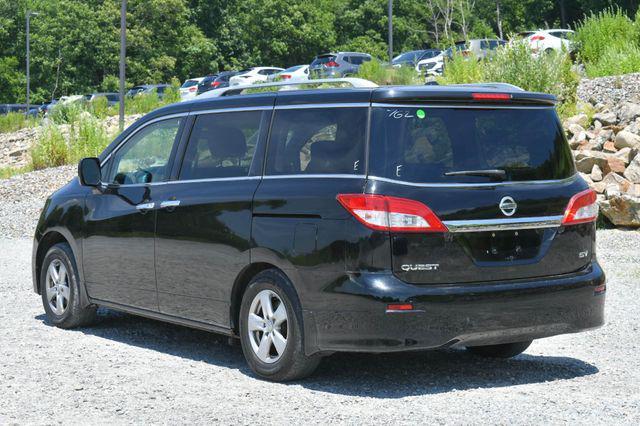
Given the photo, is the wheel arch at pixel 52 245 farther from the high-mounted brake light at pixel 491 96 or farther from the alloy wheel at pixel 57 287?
the high-mounted brake light at pixel 491 96

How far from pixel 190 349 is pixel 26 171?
71.3ft

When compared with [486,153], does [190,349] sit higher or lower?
lower

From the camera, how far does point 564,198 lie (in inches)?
268

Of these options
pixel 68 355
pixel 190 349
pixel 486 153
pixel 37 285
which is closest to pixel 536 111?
pixel 486 153

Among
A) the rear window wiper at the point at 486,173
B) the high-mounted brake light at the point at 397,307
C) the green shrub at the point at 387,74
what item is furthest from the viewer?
the green shrub at the point at 387,74

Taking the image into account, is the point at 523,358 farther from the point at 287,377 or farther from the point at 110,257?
the point at 110,257

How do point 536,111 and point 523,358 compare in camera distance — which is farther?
point 523,358

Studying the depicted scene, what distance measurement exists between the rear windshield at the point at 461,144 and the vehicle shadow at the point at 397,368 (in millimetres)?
1313

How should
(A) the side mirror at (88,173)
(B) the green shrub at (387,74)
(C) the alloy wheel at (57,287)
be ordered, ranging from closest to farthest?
1. (A) the side mirror at (88,173)
2. (C) the alloy wheel at (57,287)
3. (B) the green shrub at (387,74)

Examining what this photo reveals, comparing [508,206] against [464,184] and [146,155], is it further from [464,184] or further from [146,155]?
[146,155]

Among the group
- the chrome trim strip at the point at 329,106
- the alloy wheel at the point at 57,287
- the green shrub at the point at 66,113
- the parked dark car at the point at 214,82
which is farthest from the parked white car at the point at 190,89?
the chrome trim strip at the point at 329,106

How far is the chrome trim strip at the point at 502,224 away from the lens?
636cm

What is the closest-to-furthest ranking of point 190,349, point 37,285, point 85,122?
point 190,349 < point 37,285 < point 85,122

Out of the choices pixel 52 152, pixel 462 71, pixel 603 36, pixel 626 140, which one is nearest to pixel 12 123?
pixel 52 152
